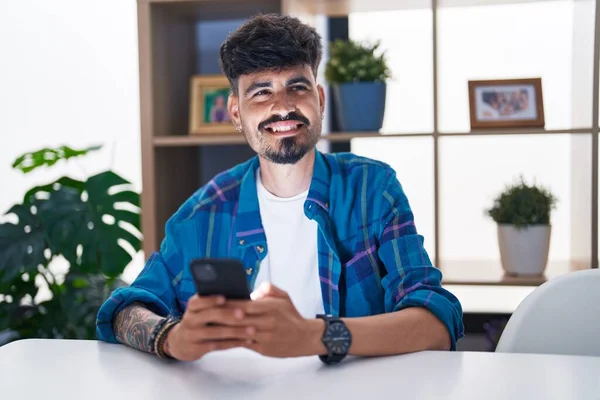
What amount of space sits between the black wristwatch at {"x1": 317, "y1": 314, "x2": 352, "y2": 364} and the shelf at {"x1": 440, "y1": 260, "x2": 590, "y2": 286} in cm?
140

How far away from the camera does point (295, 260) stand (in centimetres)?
179

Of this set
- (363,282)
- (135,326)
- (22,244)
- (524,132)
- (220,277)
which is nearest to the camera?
(220,277)

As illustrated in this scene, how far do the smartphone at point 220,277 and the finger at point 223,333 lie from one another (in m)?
0.05

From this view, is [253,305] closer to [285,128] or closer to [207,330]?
[207,330]

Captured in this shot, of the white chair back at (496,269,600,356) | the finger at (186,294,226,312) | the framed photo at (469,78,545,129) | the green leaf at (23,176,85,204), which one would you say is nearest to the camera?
the finger at (186,294,226,312)

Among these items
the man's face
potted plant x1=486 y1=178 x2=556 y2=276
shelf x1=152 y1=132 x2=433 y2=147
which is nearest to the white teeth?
the man's face

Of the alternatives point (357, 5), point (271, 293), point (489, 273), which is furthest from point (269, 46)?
point (489, 273)

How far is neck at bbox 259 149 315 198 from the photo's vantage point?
1.85 meters

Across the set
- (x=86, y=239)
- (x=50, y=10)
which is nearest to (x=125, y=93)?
(x=50, y=10)

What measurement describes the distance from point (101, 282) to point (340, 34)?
1351 mm

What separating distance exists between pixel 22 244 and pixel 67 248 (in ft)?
0.54

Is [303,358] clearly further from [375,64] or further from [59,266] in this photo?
[59,266]

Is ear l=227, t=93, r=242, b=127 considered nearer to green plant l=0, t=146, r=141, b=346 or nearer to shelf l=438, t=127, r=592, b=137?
shelf l=438, t=127, r=592, b=137

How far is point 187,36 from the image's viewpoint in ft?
9.93
